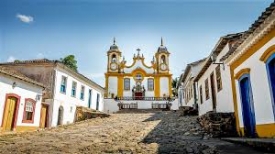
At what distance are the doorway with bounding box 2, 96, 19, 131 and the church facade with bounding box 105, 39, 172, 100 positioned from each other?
983 inches

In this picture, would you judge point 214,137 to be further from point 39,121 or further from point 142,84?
point 142,84

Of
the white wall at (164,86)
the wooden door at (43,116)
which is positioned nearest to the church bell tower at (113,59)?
the white wall at (164,86)

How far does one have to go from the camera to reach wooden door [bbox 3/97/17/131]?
1389 centimetres

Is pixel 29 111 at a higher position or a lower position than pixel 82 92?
lower

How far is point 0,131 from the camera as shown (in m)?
13.3

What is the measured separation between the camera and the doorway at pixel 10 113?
13.9m

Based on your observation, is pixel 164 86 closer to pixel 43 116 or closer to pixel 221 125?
pixel 43 116

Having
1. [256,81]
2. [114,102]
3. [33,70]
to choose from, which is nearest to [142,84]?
[114,102]

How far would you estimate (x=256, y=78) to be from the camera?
7387 millimetres

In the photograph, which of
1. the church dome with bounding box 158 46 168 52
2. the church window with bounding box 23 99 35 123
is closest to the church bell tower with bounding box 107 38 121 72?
the church dome with bounding box 158 46 168 52

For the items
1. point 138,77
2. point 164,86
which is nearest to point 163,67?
point 164,86

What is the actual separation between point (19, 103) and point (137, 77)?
28.6 metres

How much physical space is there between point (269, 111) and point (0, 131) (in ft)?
44.0

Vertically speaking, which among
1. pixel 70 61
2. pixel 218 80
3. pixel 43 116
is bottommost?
pixel 43 116
